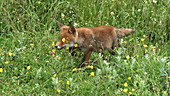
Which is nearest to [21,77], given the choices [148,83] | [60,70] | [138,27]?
[60,70]

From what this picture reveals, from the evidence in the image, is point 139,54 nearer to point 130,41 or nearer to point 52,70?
point 130,41

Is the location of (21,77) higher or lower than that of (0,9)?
lower

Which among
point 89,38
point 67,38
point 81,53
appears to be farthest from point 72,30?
point 81,53

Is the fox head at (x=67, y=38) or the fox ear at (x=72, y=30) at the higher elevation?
the fox ear at (x=72, y=30)

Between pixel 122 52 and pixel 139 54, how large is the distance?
1.33 feet

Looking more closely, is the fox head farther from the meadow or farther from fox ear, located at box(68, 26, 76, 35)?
the meadow

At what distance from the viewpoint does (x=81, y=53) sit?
241 inches

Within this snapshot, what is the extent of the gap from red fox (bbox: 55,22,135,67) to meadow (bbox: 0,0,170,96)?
20 cm

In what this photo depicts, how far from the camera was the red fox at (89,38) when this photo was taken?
18.0 ft

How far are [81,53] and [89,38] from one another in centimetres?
52

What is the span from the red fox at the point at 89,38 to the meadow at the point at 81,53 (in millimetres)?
198

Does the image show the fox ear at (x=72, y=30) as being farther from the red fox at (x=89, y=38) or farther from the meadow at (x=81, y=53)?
the meadow at (x=81, y=53)

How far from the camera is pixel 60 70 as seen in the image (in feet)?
17.4

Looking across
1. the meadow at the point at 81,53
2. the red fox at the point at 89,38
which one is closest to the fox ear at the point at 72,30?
the red fox at the point at 89,38
